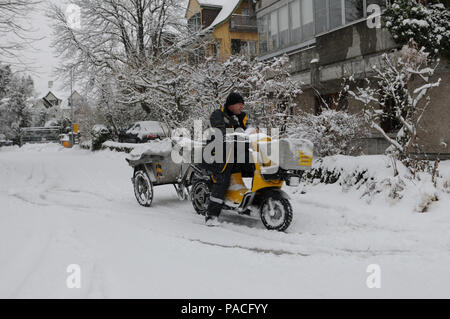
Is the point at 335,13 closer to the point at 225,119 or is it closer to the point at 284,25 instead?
the point at 284,25

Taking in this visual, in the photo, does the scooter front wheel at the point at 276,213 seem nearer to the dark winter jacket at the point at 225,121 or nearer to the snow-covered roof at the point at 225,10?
the dark winter jacket at the point at 225,121

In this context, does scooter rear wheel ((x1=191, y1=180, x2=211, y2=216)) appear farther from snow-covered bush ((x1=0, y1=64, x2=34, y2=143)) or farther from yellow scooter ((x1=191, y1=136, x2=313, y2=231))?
snow-covered bush ((x1=0, y1=64, x2=34, y2=143))

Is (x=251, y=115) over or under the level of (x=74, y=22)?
under

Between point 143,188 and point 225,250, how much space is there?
3497 mm

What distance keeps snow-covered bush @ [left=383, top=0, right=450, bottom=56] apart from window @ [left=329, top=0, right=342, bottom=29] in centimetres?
355

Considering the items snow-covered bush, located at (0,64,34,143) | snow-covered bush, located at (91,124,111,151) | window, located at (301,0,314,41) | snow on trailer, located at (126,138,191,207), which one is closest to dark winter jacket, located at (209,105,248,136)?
snow on trailer, located at (126,138,191,207)

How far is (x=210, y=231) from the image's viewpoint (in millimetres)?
5527

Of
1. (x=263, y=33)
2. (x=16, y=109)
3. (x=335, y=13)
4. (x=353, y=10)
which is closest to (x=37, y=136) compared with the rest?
(x=16, y=109)

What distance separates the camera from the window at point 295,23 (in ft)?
57.0

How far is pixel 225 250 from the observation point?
462 centimetres

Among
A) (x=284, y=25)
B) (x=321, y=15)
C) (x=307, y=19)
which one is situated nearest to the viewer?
(x=321, y=15)
